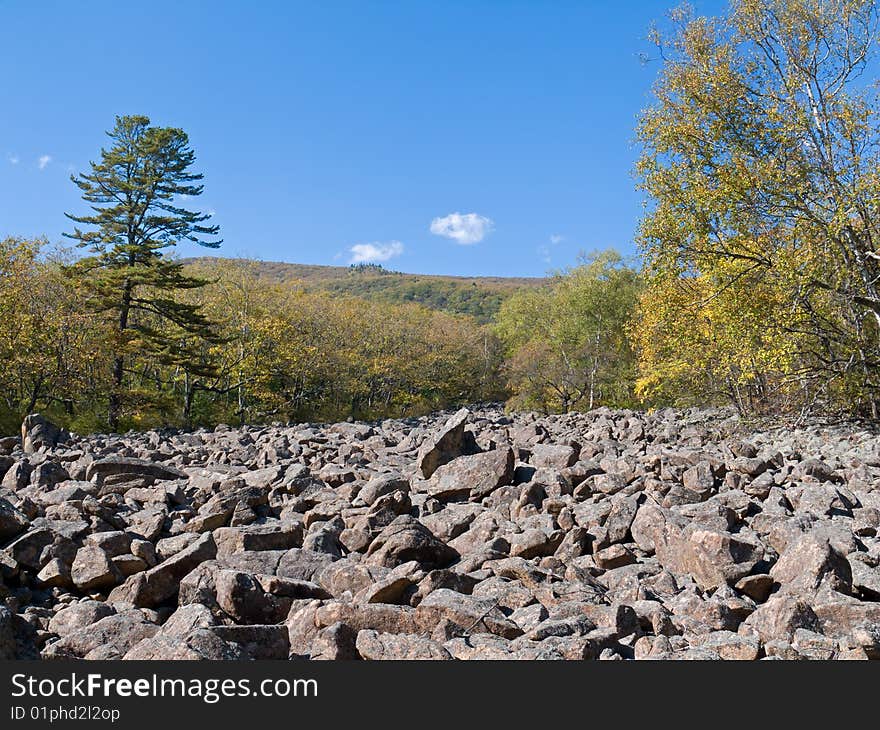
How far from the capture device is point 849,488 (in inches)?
405

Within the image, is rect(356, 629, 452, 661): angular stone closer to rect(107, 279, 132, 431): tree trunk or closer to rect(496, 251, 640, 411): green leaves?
rect(107, 279, 132, 431): tree trunk

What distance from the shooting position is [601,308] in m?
55.3

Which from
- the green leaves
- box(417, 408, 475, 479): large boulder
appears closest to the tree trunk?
box(417, 408, 475, 479): large boulder

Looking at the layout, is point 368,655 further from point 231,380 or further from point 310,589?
point 231,380

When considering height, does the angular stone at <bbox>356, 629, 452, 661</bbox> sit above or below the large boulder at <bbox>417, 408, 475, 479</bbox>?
below

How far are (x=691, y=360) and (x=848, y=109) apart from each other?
9.75 metres

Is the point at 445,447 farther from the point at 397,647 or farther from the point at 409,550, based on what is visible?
the point at 397,647

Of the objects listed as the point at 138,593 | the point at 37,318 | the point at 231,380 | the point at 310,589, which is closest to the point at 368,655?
the point at 310,589

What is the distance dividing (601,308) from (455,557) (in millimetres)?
49164

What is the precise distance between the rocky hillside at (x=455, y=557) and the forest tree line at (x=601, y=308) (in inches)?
255

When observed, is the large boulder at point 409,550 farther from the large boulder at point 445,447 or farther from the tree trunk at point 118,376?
the tree trunk at point 118,376

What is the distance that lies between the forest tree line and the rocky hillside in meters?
6.47

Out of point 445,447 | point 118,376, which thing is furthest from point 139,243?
point 445,447

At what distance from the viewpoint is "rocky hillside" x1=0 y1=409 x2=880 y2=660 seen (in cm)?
562
